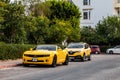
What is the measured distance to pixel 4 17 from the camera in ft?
Answer: 128

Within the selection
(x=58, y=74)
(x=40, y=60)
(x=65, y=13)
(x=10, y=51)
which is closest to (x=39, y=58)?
(x=40, y=60)

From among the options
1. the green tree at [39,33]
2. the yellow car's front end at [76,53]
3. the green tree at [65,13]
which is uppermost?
the green tree at [65,13]

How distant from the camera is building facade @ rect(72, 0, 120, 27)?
87062 millimetres

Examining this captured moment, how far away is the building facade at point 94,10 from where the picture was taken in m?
87.1

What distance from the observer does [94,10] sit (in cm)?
8806

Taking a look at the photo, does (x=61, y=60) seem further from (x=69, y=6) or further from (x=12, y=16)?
(x=69, y=6)

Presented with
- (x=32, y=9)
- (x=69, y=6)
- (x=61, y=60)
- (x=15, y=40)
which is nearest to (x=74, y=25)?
(x=69, y=6)

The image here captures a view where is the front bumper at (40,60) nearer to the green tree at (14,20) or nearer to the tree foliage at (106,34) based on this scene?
the green tree at (14,20)

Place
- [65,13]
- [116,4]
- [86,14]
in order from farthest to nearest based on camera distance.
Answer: [86,14]
[116,4]
[65,13]

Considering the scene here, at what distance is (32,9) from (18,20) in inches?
542

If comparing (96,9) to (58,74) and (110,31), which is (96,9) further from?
(58,74)

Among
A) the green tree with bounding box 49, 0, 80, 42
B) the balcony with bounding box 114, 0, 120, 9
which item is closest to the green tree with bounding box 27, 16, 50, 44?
the green tree with bounding box 49, 0, 80, 42

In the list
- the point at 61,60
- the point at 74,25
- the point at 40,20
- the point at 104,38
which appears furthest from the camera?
the point at 104,38

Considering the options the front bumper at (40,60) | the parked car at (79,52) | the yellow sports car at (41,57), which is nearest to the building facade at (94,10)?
the parked car at (79,52)
